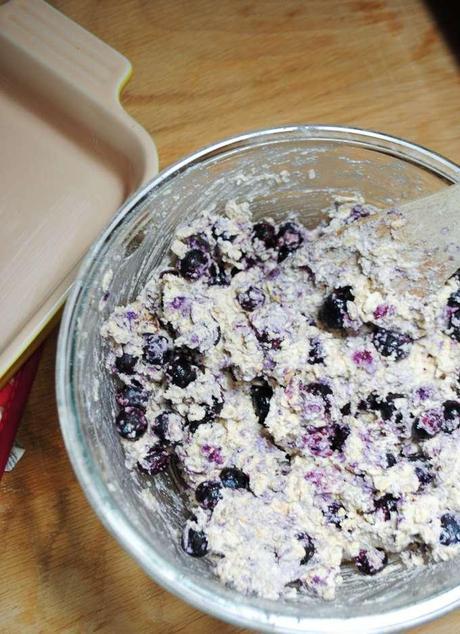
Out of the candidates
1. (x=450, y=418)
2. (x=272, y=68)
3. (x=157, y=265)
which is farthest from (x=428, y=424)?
(x=272, y=68)

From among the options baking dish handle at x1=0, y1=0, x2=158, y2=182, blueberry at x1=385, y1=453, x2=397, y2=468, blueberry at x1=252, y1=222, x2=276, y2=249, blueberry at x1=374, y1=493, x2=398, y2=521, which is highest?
baking dish handle at x1=0, y1=0, x2=158, y2=182

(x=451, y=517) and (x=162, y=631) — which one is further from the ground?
(x=451, y=517)

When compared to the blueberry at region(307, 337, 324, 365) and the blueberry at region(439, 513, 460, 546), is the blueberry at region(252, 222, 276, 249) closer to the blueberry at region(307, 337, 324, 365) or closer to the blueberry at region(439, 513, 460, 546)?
the blueberry at region(307, 337, 324, 365)

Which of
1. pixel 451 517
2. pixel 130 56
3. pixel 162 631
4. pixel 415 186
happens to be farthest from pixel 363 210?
pixel 162 631

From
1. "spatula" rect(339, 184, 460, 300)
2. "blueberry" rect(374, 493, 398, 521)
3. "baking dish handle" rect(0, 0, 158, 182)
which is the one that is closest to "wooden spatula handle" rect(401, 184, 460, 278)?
"spatula" rect(339, 184, 460, 300)

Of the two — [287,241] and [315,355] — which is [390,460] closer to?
[315,355]

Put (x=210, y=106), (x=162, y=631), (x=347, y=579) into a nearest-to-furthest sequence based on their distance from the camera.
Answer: (x=347, y=579) → (x=162, y=631) → (x=210, y=106)

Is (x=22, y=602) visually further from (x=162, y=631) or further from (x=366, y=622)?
(x=366, y=622)
